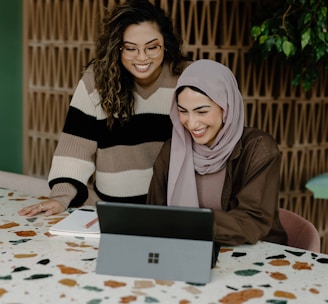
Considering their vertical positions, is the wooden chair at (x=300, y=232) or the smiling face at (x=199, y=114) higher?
the smiling face at (x=199, y=114)

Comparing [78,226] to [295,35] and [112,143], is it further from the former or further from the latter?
[295,35]

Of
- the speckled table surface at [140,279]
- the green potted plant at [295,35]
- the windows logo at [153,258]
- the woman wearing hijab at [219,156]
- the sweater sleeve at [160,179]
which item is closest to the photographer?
the speckled table surface at [140,279]

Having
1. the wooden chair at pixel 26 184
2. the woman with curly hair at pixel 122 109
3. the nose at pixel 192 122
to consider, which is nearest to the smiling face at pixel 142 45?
the woman with curly hair at pixel 122 109

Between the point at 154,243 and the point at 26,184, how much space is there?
1.31 meters

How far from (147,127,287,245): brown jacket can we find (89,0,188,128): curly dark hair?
36 centimetres

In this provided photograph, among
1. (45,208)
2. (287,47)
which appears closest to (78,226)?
(45,208)

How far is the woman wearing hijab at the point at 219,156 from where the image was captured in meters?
2.08

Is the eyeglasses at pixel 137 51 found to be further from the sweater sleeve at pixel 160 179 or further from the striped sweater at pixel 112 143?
the sweater sleeve at pixel 160 179

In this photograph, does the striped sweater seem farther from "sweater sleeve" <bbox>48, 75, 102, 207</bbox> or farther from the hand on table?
the hand on table

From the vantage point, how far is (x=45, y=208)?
2.28 meters

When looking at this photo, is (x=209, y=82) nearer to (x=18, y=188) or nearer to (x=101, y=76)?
(x=101, y=76)

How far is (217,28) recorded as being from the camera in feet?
12.9

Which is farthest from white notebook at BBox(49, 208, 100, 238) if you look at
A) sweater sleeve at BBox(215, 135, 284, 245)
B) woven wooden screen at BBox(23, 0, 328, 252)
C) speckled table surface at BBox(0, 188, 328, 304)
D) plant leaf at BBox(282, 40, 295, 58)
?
woven wooden screen at BBox(23, 0, 328, 252)

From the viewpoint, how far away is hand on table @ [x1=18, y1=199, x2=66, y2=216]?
225cm
